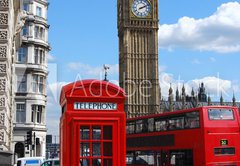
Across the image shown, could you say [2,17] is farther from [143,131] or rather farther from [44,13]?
[44,13]

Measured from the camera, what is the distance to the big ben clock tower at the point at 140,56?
9525 centimetres

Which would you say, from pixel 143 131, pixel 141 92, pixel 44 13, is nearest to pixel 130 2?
pixel 141 92

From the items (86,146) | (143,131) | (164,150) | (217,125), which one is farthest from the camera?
(143,131)

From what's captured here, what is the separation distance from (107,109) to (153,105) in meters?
86.9

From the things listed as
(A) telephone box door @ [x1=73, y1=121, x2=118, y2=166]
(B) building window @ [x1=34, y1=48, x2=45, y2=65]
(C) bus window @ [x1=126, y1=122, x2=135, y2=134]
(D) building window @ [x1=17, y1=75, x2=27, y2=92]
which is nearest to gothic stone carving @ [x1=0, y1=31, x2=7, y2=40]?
(A) telephone box door @ [x1=73, y1=121, x2=118, y2=166]

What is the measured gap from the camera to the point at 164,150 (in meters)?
21.6

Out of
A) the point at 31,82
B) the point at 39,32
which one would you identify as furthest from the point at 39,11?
the point at 31,82

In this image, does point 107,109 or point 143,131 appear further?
point 143,131

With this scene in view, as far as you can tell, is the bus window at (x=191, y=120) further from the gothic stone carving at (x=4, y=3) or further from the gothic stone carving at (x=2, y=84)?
the gothic stone carving at (x=4, y=3)

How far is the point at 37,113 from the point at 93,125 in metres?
30.6

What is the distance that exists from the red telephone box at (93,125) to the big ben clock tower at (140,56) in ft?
281

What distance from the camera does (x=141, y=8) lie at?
96938 millimetres

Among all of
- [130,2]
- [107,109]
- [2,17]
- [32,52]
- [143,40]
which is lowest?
[107,109]

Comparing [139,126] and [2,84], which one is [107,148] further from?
[139,126]
